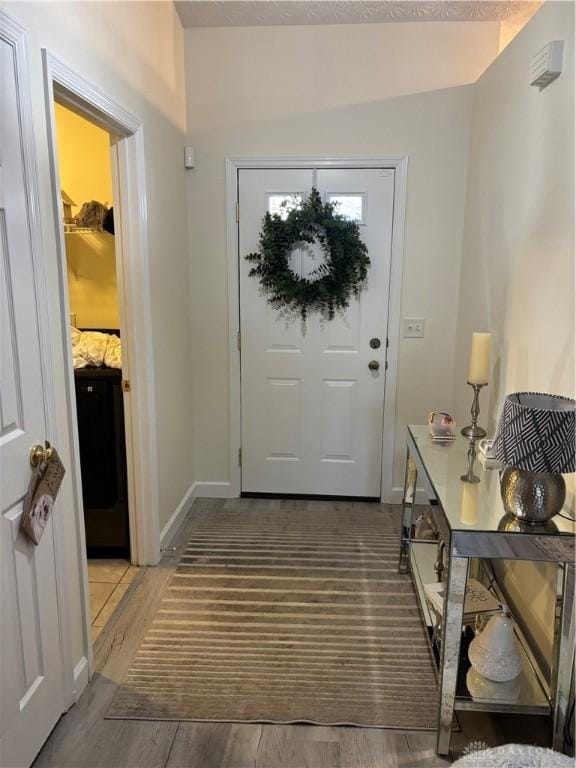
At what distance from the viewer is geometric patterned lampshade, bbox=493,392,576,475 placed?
132 centimetres

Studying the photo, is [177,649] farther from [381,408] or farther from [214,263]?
[214,263]

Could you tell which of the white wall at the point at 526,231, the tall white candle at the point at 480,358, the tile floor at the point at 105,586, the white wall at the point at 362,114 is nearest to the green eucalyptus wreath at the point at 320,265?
the white wall at the point at 362,114

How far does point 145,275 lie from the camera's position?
237cm

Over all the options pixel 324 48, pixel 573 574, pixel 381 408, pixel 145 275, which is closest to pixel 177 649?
pixel 573 574

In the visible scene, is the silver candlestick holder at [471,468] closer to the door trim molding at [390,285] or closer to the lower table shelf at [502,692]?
the lower table shelf at [502,692]

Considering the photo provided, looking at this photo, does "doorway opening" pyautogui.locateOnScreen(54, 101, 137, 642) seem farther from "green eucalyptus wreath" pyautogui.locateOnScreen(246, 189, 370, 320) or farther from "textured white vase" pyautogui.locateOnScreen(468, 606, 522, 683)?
"textured white vase" pyautogui.locateOnScreen(468, 606, 522, 683)

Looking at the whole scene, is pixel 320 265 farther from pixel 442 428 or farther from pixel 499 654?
pixel 499 654

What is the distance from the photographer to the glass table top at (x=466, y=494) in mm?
1457

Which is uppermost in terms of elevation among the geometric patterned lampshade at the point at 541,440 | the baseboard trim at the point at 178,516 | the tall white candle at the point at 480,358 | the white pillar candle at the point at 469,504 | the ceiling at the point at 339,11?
the ceiling at the point at 339,11

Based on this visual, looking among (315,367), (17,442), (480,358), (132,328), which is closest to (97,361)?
(132,328)

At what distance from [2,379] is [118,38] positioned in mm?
1525

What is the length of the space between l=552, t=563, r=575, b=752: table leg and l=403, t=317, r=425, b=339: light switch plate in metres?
1.77

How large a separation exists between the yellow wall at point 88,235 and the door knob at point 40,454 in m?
1.60

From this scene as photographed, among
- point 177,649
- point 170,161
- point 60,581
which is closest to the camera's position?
point 60,581
